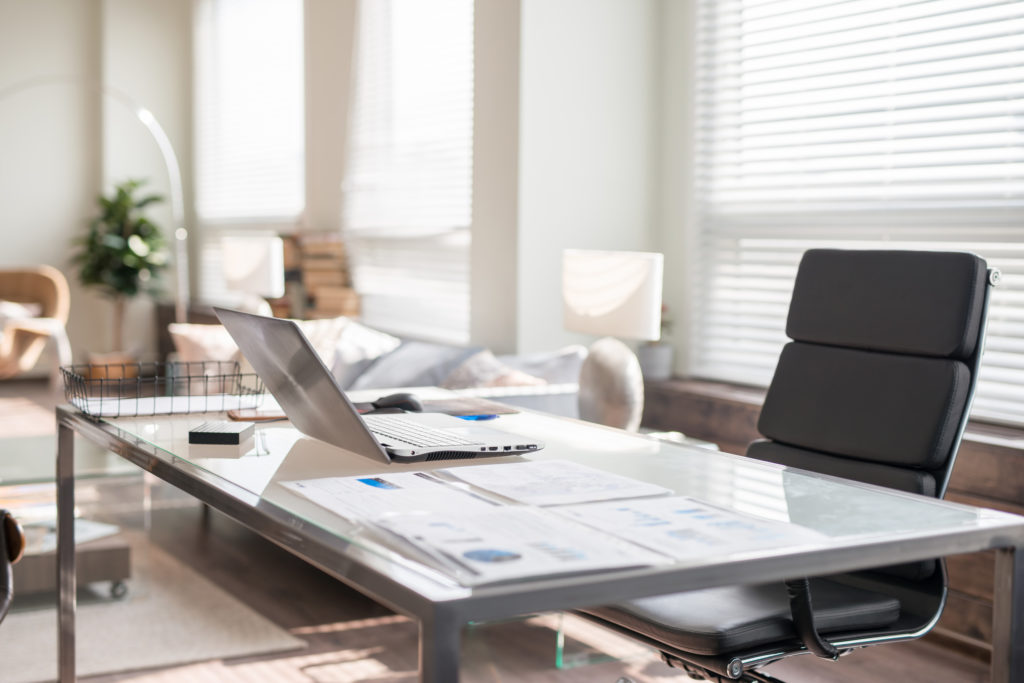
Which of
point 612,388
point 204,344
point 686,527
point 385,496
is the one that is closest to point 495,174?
point 612,388

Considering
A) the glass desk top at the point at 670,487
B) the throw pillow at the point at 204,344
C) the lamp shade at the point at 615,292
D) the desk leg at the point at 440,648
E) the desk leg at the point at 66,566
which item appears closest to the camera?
the desk leg at the point at 440,648

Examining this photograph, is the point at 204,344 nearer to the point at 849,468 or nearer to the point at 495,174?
the point at 495,174

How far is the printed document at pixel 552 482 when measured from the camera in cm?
127

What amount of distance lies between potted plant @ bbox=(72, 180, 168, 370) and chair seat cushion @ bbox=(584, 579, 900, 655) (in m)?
6.85

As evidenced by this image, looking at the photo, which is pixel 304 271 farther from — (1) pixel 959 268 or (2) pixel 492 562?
(2) pixel 492 562

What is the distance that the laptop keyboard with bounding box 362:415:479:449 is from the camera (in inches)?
61.3

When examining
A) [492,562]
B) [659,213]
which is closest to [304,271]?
[659,213]

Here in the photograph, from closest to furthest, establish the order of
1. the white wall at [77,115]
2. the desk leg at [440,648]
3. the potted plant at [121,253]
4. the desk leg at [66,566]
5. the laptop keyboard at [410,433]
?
the desk leg at [440,648] < the laptop keyboard at [410,433] < the desk leg at [66,566] < the potted plant at [121,253] < the white wall at [77,115]

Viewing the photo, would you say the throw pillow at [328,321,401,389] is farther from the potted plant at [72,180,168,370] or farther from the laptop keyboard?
the potted plant at [72,180,168,370]

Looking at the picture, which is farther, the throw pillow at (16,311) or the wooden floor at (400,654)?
the throw pillow at (16,311)

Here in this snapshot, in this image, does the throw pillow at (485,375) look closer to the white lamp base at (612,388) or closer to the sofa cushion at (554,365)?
the sofa cushion at (554,365)

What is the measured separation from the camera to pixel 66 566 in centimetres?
225

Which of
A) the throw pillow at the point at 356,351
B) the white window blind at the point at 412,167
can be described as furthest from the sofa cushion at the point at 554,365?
the white window blind at the point at 412,167

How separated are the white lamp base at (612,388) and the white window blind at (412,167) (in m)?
1.70
